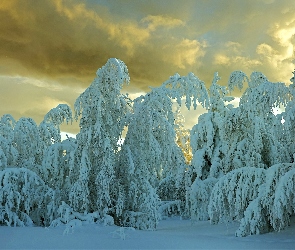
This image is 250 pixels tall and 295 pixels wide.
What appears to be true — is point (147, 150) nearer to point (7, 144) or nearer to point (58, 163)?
point (58, 163)

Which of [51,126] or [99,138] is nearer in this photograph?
[99,138]

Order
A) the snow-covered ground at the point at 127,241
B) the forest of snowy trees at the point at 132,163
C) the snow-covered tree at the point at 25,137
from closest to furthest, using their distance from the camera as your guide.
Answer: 1. the snow-covered ground at the point at 127,241
2. the forest of snowy trees at the point at 132,163
3. the snow-covered tree at the point at 25,137

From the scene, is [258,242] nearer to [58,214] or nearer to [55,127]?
[58,214]

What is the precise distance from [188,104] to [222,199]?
3.81 meters

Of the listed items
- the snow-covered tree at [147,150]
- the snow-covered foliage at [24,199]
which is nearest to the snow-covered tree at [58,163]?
the snow-covered foliage at [24,199]

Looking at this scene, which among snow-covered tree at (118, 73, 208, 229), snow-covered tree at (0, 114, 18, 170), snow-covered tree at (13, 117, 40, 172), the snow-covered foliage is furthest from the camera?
snow-covered tree at (13, 117, 40, 172)

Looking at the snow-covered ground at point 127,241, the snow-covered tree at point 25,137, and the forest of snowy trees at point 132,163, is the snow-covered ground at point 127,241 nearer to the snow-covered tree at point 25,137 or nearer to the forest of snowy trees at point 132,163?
the forest of snowy trees at point 132,163

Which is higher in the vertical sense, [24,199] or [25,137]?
[25,137]

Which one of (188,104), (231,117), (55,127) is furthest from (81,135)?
(231,117)

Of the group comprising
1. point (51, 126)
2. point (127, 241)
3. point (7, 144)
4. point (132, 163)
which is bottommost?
point (127, 241)

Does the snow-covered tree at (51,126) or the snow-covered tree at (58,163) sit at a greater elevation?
the snow-covered tree at (51,126)

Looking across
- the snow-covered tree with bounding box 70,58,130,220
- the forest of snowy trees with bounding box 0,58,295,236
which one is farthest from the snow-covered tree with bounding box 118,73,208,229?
the snow-covered tree with bounding box 70,58,130,220

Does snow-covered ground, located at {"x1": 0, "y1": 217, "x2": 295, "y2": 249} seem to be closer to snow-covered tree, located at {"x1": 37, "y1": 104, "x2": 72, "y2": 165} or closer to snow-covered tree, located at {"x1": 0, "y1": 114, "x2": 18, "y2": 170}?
snow-covered tree, located at {"x1": 0, "y1": 114, "x2": 18, "y2": 170}

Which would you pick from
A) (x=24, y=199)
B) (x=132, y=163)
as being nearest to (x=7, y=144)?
(x=24, y=199)
